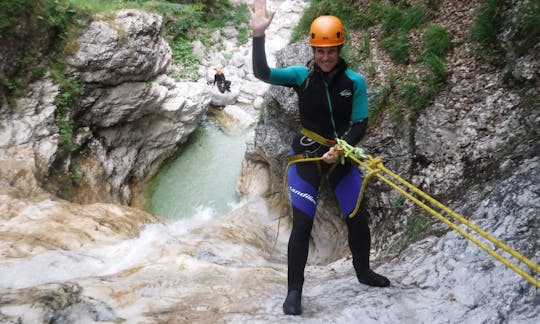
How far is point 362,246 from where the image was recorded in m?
3.18

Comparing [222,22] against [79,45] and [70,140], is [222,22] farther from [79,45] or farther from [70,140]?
[70,140]

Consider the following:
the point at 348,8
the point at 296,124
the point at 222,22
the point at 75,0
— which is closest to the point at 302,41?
the point at 348,8

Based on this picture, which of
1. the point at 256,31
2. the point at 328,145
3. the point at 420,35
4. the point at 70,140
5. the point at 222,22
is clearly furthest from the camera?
the point at 222,22

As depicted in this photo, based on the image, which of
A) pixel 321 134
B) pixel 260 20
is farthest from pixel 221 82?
pixel 260 20

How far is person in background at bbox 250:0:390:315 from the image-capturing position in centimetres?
290

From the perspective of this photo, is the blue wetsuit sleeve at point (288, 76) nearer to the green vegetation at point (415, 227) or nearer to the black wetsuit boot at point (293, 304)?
the black wetsuit boot at point (293, 304)

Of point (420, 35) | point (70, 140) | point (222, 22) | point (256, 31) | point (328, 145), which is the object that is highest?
point (222, 22)

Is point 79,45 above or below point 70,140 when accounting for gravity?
above

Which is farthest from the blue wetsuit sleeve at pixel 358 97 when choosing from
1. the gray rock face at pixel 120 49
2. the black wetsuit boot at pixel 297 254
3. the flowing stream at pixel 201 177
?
the gray rock face at pixel 120 49

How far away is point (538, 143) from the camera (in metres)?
3.50

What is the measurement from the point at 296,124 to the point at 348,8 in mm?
2689

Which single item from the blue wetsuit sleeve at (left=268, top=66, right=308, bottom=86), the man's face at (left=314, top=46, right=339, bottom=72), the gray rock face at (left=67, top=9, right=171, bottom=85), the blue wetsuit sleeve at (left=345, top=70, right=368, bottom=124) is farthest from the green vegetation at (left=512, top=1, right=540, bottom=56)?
the gray rock face at (left=67, top=9, right=171, bottom=85)

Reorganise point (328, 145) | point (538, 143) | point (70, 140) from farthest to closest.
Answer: point (70, 140)
point (538, 143)
point (328, 145)

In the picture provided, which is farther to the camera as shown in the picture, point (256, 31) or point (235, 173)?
point (235, 173)
